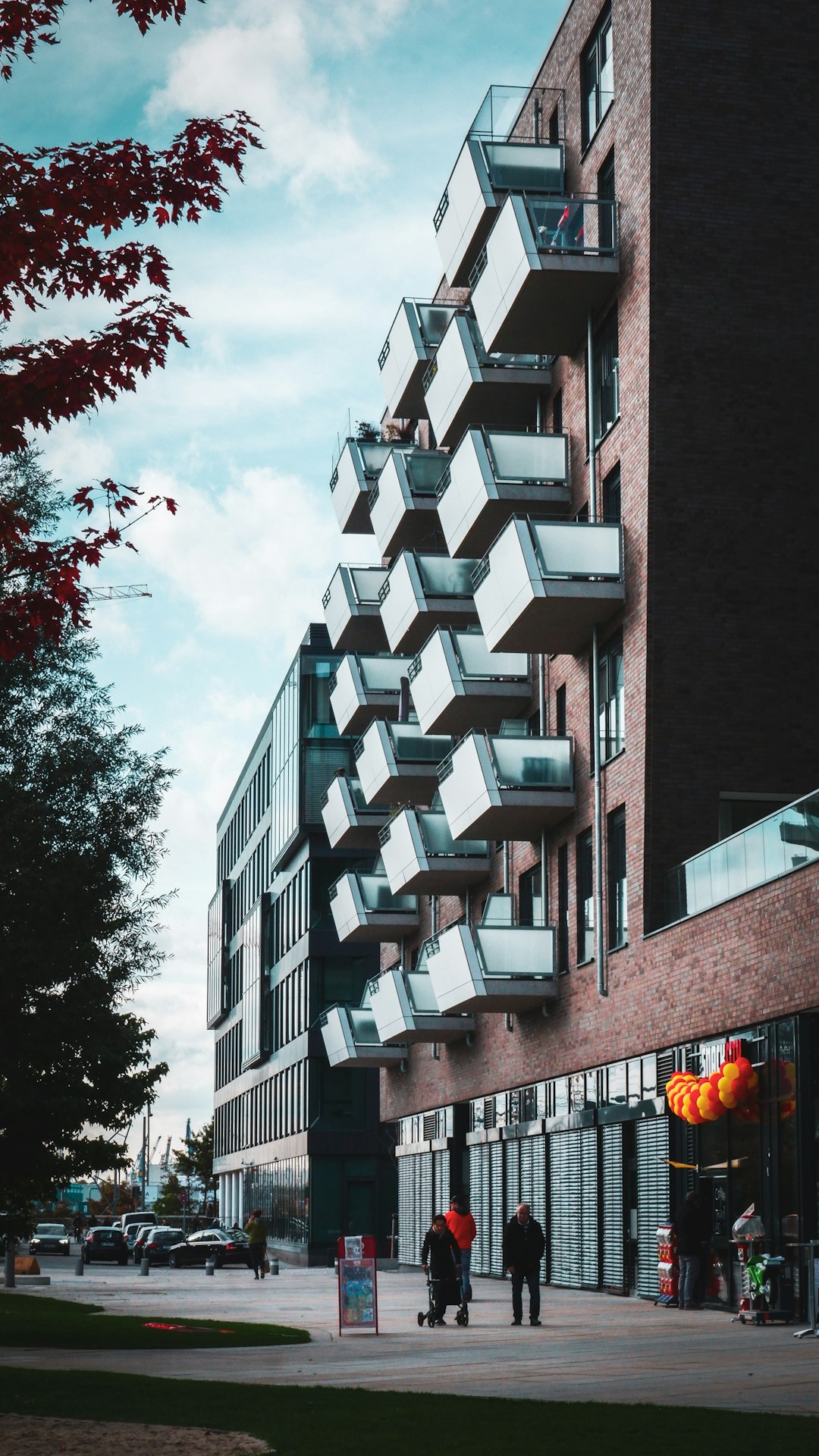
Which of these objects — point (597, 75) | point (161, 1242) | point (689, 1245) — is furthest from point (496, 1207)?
point (161, 1242)

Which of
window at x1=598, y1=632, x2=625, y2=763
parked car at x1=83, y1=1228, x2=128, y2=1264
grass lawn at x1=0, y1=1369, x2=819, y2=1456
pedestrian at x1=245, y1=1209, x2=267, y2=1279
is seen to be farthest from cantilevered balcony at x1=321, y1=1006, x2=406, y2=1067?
grass lawn at x1=0, y1=1369, x2=819, y2=1456

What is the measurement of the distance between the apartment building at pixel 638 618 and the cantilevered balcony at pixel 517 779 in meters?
0.06

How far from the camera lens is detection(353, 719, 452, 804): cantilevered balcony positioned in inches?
1732

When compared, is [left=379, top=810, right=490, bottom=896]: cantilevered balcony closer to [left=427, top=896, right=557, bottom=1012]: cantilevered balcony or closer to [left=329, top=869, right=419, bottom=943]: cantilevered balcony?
[left=427, top=896, right=557, bottom=1012]: cantilevered balcony

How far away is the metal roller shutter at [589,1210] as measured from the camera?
31438mm

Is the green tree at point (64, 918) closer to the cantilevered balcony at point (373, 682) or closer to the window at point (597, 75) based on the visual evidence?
the window at point (597, 75)

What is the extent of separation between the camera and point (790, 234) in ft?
93.7

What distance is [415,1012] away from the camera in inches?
1633

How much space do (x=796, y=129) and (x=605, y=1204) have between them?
57.2ft

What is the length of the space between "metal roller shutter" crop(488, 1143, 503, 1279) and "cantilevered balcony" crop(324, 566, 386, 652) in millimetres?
14478

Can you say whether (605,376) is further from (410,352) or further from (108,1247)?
(108,1247)

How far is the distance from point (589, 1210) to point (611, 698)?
8.83m

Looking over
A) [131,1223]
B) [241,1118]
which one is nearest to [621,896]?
[131,1223]

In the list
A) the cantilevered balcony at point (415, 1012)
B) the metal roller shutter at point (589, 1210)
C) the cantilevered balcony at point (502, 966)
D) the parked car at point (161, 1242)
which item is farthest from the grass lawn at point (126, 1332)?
the parked car at point (161, 1242)
